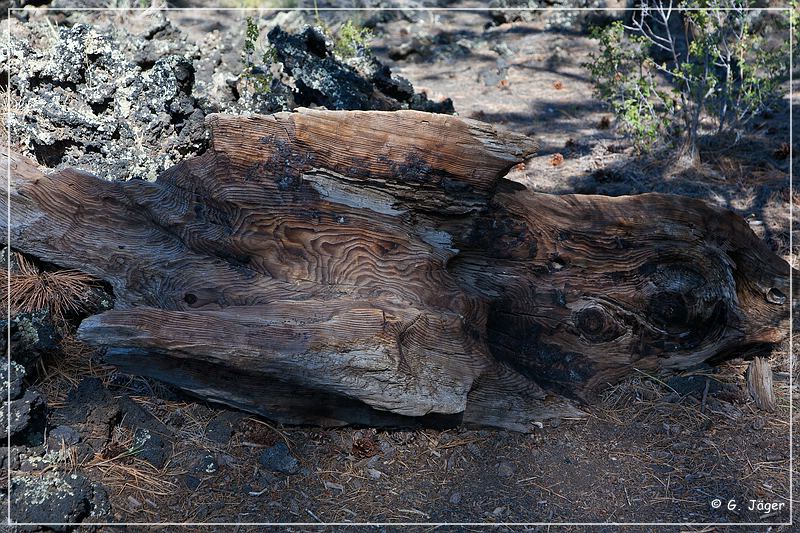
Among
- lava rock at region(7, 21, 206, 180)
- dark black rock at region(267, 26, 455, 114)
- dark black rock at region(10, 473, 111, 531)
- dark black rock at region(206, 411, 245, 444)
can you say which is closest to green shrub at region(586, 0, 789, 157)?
dark black rock at region(267, 26, 455, 114)

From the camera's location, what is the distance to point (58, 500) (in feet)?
10.0

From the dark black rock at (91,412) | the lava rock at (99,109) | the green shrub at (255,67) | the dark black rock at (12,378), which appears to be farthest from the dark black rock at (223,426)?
the green shrub at (255,67)

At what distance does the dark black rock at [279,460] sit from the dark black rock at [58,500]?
2.31 feet

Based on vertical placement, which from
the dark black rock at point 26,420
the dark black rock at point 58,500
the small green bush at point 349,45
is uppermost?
the small green bush at point 349,45

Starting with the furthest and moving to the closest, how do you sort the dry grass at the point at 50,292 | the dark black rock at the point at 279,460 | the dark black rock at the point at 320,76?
the dark black rock at the point at 320,76, the dry grass at the point at 50,292, the dark black rock at the point at 279,460

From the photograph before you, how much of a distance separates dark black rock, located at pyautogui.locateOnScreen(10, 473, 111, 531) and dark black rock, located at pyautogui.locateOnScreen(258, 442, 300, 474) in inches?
27.8

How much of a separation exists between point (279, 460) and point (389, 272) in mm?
1072

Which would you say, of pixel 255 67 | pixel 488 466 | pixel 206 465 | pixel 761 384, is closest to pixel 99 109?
pixel 255 67

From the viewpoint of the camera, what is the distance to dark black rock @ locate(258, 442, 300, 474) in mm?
3469

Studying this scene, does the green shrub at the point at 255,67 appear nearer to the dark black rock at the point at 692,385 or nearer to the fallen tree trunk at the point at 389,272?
the fallen tree trunk at the point at 389,272

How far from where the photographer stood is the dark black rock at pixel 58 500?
301 centimetres

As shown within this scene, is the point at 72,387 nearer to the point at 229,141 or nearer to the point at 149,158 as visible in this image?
the point at 229,141

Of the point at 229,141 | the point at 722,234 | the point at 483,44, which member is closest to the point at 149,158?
the point at 229,141

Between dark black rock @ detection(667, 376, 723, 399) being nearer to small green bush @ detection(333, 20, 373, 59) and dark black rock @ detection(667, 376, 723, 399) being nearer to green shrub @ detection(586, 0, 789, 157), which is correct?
green shrub @ detection(586, 0, 789, 157)
